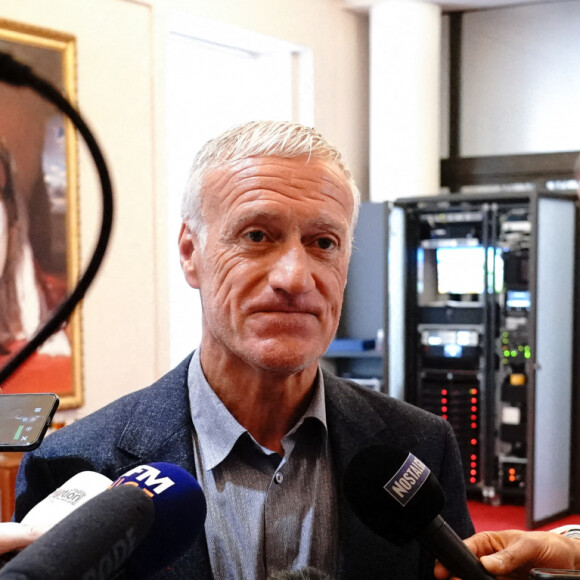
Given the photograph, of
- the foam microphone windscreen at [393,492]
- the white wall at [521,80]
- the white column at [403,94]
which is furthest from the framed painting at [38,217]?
the white wall at [521,80]

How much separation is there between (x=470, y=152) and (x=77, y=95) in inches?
143

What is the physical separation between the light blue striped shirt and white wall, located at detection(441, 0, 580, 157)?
5.82m

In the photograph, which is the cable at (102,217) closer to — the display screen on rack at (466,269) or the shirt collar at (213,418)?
the shirt collar at (213,418)

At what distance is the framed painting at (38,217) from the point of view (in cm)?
411

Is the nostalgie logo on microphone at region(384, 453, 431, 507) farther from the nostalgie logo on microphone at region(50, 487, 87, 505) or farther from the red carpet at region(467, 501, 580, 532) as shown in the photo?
the red carpet at region(467, 501, 580, 532)

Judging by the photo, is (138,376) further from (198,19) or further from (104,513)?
(104,513)

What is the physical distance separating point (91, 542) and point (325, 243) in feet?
2.94

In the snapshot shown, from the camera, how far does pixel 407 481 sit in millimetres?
1057

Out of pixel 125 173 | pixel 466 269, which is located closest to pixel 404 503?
pixel 125 173

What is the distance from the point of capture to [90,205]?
451 cm

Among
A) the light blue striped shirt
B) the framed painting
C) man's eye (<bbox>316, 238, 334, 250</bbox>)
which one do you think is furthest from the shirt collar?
the framed painting

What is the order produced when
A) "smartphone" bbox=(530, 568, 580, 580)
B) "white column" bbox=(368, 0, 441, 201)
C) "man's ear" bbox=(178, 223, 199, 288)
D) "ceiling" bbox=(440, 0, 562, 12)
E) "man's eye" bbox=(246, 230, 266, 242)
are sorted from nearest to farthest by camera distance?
"smartphone" bbox=(530, 568, 580, 580) → "man's eye" bbox=(246, 230, 266, 242) → "man's ear" bbox=(178, 223, 199, 288) → "white column" bbox=(368, 0, 441, 201) → "ceiling" bbox=(440, 0, 562, 12)

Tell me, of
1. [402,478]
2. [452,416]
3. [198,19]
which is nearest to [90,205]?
[198,19]

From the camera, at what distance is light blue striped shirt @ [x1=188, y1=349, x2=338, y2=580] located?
→ 1.34 m
